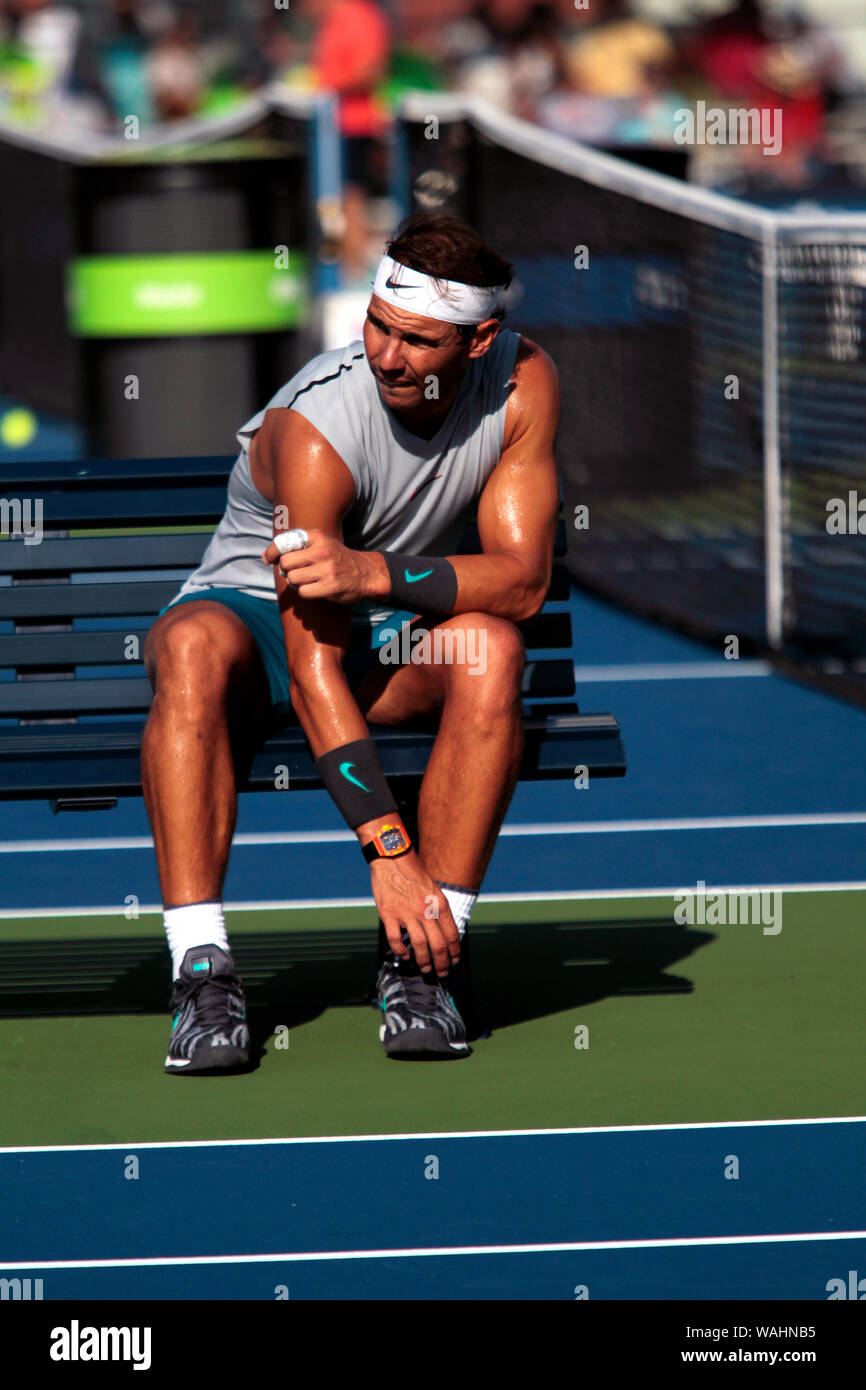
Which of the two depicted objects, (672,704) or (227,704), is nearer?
(227,704)

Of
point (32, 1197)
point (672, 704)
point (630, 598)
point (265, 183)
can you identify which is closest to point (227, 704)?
point (32, 1197)

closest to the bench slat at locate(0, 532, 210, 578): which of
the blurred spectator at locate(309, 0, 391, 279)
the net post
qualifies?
the net post

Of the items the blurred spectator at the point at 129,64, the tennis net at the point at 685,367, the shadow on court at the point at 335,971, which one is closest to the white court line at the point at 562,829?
the shadow on court at the point at 335,971

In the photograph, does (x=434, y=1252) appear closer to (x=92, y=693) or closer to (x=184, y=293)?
(x=92, y=693)

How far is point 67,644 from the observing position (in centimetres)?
516

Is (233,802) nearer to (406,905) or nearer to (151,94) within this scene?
(406,905)

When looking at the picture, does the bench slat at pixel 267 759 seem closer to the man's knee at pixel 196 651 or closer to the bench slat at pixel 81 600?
the man's knee at pixel 196 651

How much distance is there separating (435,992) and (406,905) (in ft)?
0.87

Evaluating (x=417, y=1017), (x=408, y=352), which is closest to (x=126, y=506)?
(x=408, y=352)

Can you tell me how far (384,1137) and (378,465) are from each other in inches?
53.3

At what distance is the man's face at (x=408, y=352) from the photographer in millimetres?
4496

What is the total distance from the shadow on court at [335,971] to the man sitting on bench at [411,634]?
0.33 meters

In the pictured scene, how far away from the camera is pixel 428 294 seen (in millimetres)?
4473

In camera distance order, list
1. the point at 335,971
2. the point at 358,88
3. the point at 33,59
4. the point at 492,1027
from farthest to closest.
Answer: the point at 33,59 < the point at 358,88 < the point at 335,971 < the point at 492,1027
